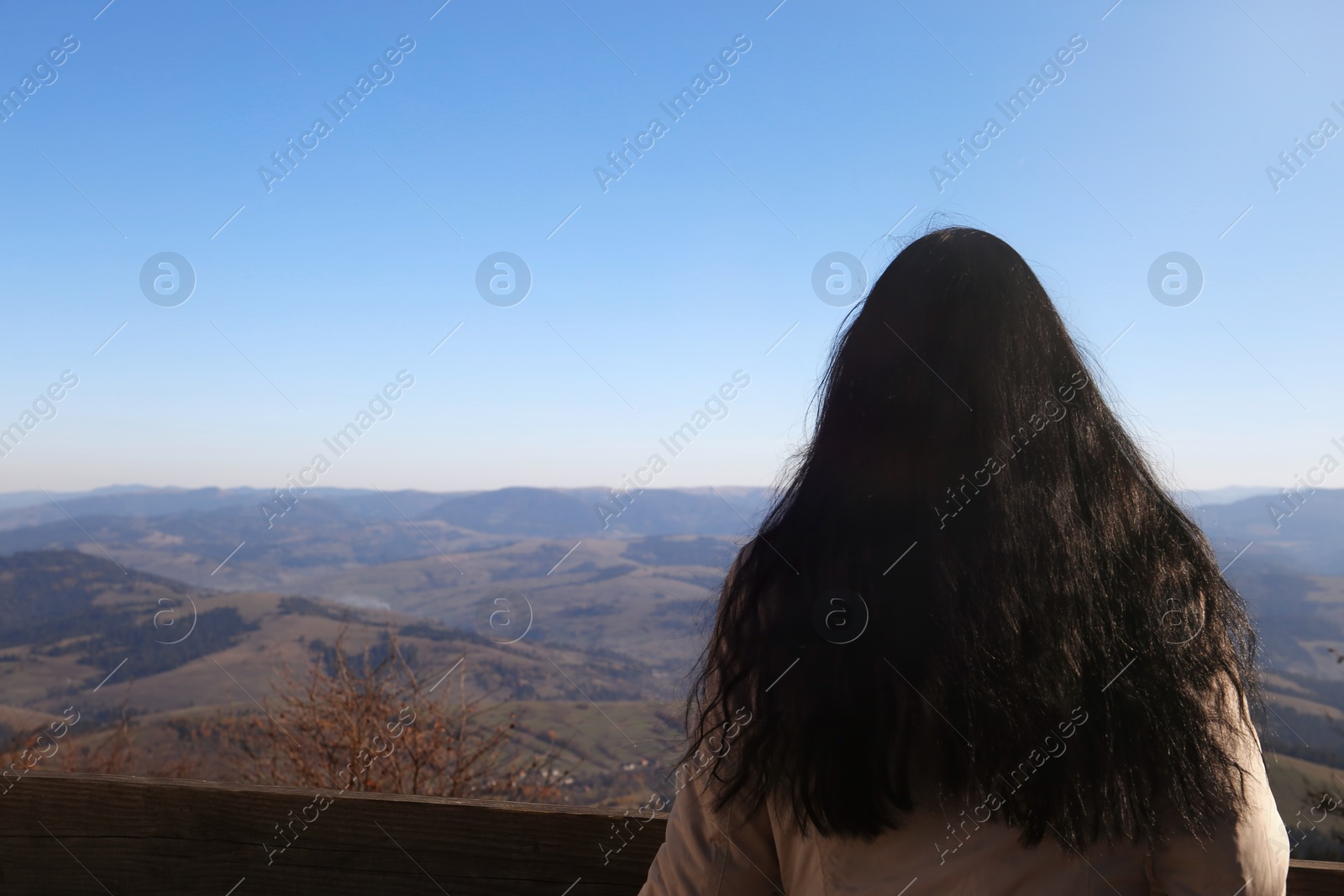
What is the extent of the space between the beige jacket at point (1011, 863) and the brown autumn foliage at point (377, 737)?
10.5 feet

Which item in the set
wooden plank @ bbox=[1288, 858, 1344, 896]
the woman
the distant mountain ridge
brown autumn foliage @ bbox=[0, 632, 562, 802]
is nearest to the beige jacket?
the woman

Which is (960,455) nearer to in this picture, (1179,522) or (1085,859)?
(1179,522)

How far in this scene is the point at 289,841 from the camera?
124cm

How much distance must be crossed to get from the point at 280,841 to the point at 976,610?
1.09 metres

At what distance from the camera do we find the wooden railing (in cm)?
119

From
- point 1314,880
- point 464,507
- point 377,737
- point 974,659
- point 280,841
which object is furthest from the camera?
point 464,507

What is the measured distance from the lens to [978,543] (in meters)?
0.90

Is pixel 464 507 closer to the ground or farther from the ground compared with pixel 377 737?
farther from the ground

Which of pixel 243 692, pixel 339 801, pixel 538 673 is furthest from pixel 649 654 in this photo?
pixel 339 801

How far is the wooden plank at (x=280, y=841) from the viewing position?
1193mm

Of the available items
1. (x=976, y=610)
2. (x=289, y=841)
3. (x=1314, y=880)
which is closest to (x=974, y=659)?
(x=976, y=610)

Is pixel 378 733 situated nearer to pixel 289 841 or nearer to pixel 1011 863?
pixel 289 841

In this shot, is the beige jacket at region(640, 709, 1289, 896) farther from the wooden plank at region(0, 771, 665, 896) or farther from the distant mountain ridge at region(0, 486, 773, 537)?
the distant mountain ridge at region(0, 486, 773, 537)

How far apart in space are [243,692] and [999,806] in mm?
4686
